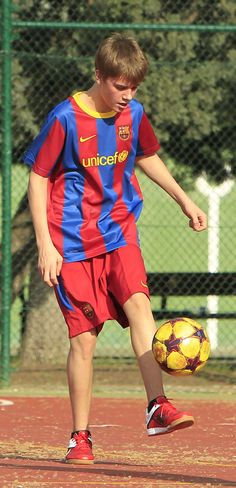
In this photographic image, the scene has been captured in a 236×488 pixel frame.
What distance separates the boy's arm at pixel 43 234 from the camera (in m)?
6.04

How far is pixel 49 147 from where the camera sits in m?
6.22

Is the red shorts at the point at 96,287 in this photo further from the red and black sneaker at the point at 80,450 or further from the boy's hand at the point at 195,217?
the red and black sneaker at the point at 80,450

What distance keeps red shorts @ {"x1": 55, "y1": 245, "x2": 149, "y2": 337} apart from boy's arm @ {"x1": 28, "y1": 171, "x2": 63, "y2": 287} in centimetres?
24

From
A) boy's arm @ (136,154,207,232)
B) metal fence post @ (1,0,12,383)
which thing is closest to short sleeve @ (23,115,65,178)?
boy's arm @ (136,154,207,232)

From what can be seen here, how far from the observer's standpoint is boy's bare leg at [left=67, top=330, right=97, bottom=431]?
6.41m

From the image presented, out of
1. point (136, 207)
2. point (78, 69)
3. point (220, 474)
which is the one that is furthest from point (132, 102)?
point (78, 69)

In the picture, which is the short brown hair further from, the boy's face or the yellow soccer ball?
the yellow soccer ball

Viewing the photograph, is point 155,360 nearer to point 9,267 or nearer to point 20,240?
point 9,267

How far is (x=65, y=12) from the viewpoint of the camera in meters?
12.5

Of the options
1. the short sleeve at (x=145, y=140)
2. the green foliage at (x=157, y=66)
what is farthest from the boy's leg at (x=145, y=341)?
the green foliage at (x=157, y=66)

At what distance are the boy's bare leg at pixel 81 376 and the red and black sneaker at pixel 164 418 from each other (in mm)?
455

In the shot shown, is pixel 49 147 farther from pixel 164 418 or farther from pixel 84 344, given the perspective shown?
pixel 164 418

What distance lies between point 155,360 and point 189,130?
6.51m

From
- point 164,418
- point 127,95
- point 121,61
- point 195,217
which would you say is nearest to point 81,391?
point 164,418
